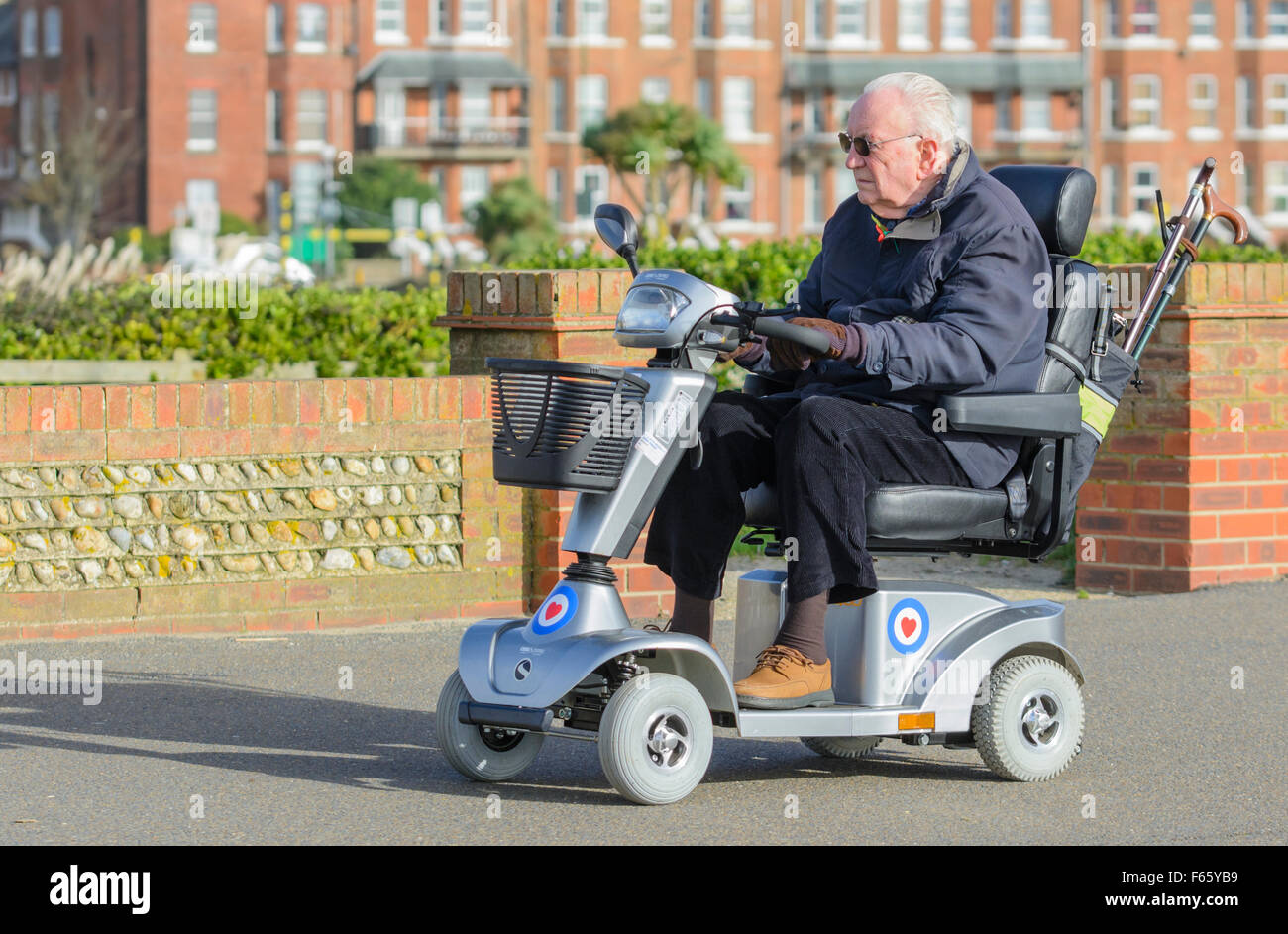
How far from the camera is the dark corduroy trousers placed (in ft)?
17.2

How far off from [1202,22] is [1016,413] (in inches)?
2820

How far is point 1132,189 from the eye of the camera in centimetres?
7262

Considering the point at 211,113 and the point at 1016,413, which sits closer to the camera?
the point at 1016,413

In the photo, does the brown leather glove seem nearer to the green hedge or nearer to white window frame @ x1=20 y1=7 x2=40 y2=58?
the green hedge

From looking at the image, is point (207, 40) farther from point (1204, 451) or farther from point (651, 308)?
point (651, 308)

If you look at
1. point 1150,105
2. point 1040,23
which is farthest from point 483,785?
point 1040,23

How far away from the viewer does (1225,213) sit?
6195mm

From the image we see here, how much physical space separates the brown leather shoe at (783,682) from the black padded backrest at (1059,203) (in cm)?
135

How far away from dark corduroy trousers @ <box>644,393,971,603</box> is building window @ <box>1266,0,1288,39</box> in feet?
235

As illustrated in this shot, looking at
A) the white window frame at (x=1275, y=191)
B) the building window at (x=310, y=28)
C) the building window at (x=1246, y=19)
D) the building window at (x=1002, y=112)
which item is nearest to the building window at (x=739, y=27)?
the building window at (x=1002, y=112)

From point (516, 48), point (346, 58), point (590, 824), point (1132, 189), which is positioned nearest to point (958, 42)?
point (1132, 189)

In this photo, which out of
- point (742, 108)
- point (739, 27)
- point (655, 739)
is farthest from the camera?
→ point (742, 108)

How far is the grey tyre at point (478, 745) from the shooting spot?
18.0ft
